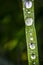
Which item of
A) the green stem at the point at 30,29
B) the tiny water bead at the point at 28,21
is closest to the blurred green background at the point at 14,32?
the green stem at the point at 30,29

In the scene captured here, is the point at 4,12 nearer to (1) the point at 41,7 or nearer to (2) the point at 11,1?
(2) the point at 11,1

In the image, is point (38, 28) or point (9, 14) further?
point (9, 14)

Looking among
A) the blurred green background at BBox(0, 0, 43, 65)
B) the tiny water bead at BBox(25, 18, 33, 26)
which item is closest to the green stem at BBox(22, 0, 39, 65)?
the tiny water bead at BBox(25, 18, 33, 26)

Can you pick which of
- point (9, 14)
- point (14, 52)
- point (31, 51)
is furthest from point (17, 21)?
point (31, 51)

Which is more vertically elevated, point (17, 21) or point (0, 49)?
point (17, 21)

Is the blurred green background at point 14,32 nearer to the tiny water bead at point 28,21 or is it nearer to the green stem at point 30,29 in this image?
the green stem at point 30,29

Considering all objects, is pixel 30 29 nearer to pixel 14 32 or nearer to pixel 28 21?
pixel 28 21

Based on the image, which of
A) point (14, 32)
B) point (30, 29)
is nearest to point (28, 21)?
point (30, 29)

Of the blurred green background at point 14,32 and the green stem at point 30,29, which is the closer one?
the green stem at point 30,29
